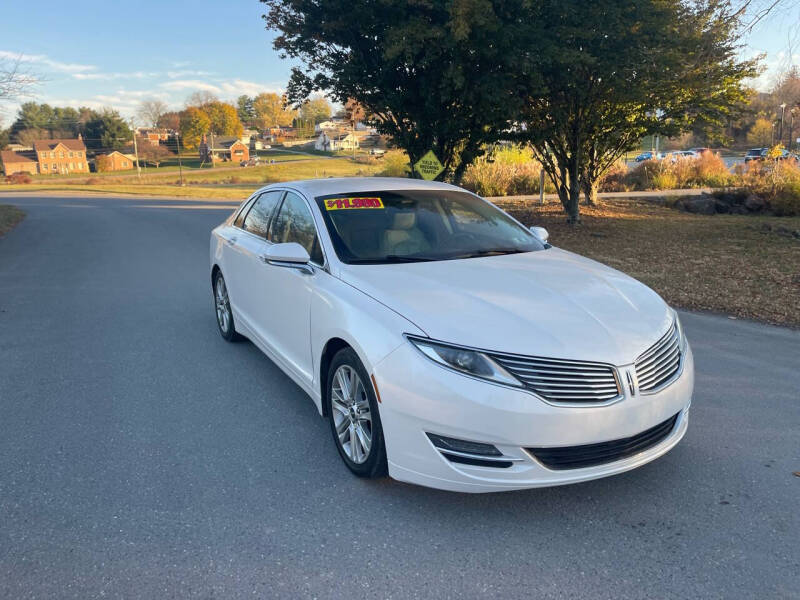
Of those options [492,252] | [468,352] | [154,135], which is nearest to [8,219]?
[492,252]

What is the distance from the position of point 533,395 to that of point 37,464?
9.64 feet

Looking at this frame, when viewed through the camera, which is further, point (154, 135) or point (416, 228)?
point (154, 135)

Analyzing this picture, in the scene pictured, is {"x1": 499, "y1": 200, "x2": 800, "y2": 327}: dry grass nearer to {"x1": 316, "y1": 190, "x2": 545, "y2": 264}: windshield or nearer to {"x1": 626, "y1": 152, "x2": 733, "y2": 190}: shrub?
{"x1": 316, "y1": 190, "x2": 545, "y2": 264}: windshield

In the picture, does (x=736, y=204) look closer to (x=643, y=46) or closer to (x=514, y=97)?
(x=643, y=46)

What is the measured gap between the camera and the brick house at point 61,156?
349ft

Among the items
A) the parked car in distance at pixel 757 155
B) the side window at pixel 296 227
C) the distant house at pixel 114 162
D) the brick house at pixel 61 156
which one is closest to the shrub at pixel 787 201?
the parked car in distance at pixel 757 155

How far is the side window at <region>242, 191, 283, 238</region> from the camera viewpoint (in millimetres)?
5219

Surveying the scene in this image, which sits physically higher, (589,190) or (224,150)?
(224,150)

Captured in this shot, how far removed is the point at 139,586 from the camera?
262 cm

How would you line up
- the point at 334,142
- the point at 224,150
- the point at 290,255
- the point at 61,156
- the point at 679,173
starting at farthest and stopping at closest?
the point at 334,142
the point at 224,150
the point at 61,156
the point at 679,173
the point at 290,255

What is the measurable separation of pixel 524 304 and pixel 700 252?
28.6 feet

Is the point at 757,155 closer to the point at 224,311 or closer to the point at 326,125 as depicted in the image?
the point at 224,311

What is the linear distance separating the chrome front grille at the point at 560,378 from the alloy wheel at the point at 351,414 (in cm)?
84

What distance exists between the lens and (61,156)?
10625cm
